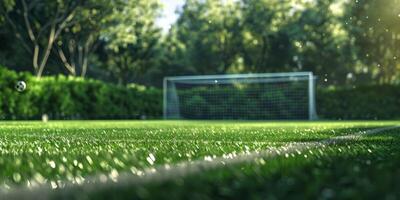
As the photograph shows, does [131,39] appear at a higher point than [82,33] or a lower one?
lower

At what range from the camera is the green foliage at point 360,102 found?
34.1 m

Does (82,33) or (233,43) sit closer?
(82,33)

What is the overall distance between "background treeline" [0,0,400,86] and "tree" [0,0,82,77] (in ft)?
3.93

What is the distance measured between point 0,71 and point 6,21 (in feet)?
39.7

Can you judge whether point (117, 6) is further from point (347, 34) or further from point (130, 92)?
point (347, 34)

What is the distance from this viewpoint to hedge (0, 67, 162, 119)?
24.1 meters

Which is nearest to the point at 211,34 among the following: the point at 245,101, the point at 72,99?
the point at 245,101

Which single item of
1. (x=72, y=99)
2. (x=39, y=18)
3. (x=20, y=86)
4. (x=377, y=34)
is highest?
(x=39, y=18)

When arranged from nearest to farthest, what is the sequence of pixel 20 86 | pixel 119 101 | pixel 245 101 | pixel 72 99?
pixel 20 86
pixel 72 99
pixel 119 101
pixel 245 101

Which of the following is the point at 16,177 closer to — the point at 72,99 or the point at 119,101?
the point at 72,99

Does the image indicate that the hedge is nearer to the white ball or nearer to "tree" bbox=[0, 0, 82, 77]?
the white ball

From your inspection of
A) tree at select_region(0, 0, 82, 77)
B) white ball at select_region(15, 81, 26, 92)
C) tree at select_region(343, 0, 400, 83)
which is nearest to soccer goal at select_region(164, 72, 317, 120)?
tree at select_region(0, 0, 82, 77)

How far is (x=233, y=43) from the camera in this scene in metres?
54.4

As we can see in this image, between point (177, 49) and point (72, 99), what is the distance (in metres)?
31.0
